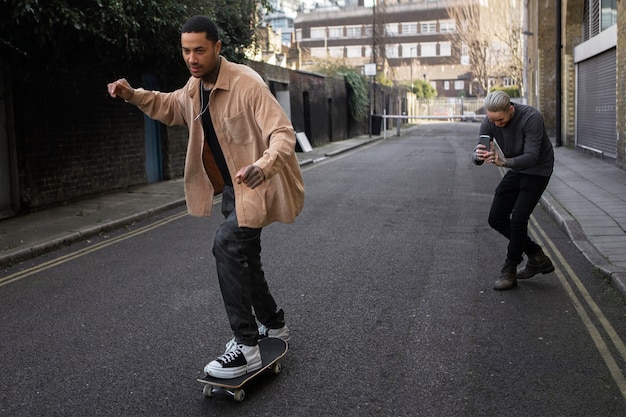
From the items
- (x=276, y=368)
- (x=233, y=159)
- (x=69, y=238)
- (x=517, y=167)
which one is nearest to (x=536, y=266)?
(x=517, y=167)

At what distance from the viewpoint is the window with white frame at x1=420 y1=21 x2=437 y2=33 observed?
3424 inches

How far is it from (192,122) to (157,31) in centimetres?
918

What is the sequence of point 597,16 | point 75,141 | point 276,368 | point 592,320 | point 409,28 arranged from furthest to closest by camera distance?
point 409,28 → point 597,16 → point 75,141 → point 592,320 → point 276,368

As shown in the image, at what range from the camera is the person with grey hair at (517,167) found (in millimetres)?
5785

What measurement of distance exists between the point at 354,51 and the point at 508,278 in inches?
3333

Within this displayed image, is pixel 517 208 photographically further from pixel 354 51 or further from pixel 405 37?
pixel 405 37

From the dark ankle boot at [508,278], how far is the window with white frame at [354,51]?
83.8 meters

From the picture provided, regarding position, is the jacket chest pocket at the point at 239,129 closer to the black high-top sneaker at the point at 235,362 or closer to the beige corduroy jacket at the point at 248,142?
the beige corduroy jacket at the point at 248,142

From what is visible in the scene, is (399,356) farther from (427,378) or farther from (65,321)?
(65,321)

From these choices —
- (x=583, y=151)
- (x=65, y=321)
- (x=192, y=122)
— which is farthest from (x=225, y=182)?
(x=583, y=151)

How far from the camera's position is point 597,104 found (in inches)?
778

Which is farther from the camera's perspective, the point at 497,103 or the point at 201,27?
the point at 497,103

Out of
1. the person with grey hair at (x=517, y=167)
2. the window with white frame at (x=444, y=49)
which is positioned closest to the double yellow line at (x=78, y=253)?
the person with grey hair at (x=517, y=167)

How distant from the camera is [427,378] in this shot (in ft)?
13.9
